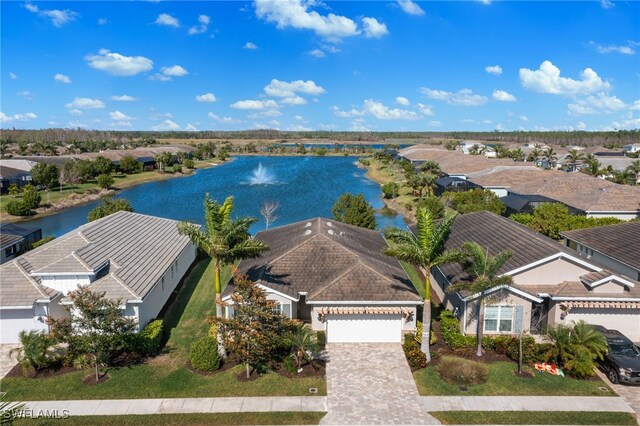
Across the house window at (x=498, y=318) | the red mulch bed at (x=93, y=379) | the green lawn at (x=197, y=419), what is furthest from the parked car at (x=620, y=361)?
the red mulch bed at (x=93, y=379)

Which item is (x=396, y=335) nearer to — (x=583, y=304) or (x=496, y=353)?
(x=496, y=353)

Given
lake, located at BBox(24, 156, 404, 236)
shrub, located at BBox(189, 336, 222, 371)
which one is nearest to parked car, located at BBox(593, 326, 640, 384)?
shrub, located at BBox(189, 336, 222, 371)

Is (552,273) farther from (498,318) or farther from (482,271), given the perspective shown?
(482,271)

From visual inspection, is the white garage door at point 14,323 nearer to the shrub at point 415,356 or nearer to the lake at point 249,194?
the shrub at point 415,356

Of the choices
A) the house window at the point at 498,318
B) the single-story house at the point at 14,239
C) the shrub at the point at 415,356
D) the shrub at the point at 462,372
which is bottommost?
the shrub at the point at 462,372

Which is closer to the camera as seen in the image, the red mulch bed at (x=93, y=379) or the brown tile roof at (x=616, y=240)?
the red mulch bed at (x=93, y=379)

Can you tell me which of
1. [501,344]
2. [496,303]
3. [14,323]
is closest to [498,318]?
[496,303]
